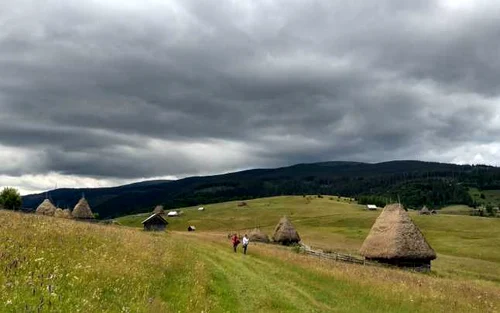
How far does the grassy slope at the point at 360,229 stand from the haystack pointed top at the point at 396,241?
303cm

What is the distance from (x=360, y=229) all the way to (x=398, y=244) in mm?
71727

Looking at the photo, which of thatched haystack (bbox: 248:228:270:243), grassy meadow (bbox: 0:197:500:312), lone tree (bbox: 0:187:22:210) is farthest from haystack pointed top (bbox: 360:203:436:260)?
lone tree (bbox: 0:187:22:210)

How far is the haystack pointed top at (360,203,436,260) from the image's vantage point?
1786 inches

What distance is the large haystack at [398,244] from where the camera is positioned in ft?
149

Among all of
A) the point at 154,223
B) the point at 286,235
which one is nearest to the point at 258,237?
the point at 286,235

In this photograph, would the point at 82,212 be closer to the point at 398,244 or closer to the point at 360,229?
the point at 398,244

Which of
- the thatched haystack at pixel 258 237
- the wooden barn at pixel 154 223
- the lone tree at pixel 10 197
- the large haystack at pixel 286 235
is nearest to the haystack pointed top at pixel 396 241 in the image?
the large haystack at pixel 286 235

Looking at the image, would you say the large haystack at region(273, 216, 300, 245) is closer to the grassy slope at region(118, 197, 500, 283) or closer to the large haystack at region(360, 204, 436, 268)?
the grassy slope at region(118, 197, 500, 283)

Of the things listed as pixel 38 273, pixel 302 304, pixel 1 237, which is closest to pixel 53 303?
pixel 38 273

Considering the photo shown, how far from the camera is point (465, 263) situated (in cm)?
5791

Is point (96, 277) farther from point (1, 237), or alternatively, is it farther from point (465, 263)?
point (465, 263)

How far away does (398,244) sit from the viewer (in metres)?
45.5

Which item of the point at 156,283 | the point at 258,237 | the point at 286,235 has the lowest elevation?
the point at 258,237

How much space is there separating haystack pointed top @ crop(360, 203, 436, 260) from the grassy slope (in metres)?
3.03
